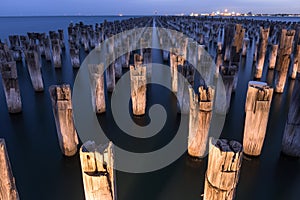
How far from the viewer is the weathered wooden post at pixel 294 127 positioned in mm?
4262

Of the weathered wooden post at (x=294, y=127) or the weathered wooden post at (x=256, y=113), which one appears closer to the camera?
the weathered wooden post at (x=256, y=113)

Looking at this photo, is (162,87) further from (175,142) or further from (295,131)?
(295,131)

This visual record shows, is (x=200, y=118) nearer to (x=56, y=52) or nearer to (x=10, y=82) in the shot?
(x=10, y=82)

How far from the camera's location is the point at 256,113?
13.5ft

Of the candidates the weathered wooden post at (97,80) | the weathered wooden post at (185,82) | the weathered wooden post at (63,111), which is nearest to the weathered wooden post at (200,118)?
the weathered wooden post at (185,82)

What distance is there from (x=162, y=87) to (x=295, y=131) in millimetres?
5124

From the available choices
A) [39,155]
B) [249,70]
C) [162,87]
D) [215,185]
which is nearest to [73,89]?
[162,87]

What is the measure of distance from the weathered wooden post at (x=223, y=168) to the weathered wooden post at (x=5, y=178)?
2212mm

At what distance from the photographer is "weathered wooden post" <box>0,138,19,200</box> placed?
8.27ft

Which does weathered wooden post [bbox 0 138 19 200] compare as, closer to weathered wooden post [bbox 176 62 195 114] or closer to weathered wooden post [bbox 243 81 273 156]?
weathered wooden post [bbox 243 81 273 156]

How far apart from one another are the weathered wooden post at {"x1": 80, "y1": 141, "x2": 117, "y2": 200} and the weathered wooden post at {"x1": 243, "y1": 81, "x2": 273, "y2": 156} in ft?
8.80

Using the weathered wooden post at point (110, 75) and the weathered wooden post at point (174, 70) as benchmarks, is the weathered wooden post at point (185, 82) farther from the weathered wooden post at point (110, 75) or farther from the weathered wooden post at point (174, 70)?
the weathered wooden post at point (110, 75)

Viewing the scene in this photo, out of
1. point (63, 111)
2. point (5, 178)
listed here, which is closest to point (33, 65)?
point (63, 111)

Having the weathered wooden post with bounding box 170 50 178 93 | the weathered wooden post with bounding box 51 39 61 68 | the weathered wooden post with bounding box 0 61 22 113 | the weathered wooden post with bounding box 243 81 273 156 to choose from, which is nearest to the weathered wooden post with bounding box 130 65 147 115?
the weathered wooden post with bounding box 170 50 178 93
